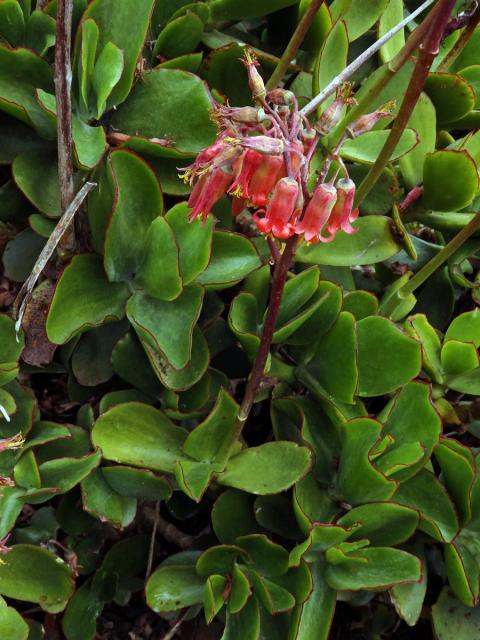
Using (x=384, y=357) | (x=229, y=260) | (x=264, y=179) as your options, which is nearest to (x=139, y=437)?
(x=229, y=260)

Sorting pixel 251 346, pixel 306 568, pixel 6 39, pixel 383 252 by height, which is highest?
pixel 6 39

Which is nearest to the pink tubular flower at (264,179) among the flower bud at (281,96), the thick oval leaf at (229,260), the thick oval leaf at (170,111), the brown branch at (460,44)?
the flower bud at (281,96)

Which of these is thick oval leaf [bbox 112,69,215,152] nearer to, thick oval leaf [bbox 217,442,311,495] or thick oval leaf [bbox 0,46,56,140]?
thick oval leaf [bbox 0,46,56,140]

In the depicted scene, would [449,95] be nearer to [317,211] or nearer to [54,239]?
[317,211]

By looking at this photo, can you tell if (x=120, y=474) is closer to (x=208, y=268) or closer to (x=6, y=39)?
(x=208, y=268)

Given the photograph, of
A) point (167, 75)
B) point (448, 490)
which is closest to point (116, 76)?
point (167, 75)

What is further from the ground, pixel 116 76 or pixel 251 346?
pixel 116 76
